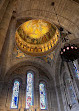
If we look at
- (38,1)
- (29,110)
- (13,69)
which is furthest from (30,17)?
(29,110)

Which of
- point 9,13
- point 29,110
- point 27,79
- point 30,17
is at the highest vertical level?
point 30,17

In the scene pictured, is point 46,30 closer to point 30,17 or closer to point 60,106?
point 30,17

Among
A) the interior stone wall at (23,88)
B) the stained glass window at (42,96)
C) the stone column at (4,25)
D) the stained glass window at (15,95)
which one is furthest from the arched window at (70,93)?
the stone column at (4,25)

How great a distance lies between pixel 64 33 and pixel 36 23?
413 cm

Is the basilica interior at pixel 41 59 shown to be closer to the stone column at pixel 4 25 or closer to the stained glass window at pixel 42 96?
the stained glass window at pixel 42 96

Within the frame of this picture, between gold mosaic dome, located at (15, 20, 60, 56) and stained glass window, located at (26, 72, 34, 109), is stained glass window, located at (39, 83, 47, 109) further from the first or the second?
gold mosaic dome, located at (15, 20, 60, 56)

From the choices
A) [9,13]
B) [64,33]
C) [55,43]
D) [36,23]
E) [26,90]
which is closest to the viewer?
[9,13]

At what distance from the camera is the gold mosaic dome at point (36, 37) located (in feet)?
40.9

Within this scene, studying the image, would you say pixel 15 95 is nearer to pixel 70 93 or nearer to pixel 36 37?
pixel 70 93

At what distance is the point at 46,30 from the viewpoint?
43.9 ft

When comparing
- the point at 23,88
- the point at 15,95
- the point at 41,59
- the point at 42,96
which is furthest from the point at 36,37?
the point at 15,95

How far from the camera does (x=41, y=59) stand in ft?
42.3

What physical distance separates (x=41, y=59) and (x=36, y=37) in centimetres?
293

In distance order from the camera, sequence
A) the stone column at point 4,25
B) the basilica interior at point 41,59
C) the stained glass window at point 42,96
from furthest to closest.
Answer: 1. the stained glass window at point 42,96
2. the basilica interior at point 41,59
3. the stone column at point 4,25
